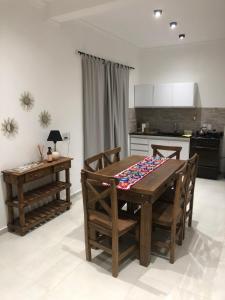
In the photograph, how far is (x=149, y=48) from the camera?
604 cm

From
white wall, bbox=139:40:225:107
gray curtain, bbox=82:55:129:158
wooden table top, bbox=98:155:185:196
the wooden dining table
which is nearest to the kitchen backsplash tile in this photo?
white wall, bbox=139:40:225:107

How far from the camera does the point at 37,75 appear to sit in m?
3.41

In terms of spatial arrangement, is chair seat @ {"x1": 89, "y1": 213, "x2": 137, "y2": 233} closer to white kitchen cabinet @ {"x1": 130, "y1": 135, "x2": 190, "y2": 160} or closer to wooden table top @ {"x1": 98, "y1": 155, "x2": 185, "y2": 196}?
wooden table top @ {"x1": 98, "y1": 155, "x2": 185, "y2": 196}

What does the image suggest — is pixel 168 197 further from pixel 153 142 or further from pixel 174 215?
pixel 153 142

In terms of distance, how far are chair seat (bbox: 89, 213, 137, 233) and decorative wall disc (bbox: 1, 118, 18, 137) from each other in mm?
1455

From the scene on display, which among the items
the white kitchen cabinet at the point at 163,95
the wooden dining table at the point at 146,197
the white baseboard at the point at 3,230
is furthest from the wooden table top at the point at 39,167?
the white kitchen cabinet at the point at 163,95

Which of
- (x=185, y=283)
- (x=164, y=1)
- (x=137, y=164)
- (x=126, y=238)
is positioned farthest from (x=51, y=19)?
(x=185, y=283)

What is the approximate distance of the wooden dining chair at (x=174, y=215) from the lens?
2.43 metres

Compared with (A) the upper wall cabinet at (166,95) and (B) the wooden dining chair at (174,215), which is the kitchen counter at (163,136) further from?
(B) the wooden dining chair at (174,215)

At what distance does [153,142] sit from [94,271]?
382cm

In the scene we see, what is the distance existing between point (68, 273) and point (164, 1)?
3.36 meters

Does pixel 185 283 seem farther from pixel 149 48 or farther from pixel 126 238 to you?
pixel 149 48

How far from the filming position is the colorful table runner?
2514mm

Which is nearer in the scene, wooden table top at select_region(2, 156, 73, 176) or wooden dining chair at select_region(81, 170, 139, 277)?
wooden dining chair at select_region(81, 170, 139, 277)
